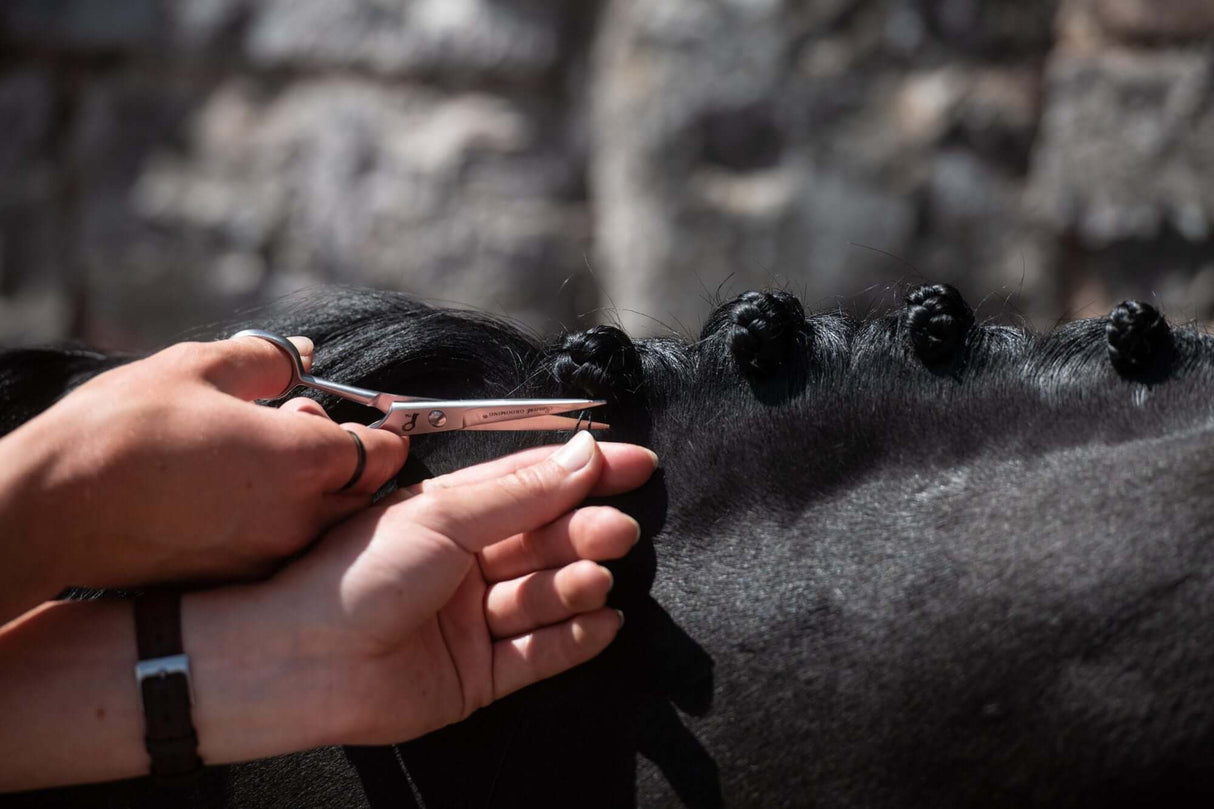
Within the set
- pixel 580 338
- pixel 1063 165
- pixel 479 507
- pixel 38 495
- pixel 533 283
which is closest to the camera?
pixel 38 495

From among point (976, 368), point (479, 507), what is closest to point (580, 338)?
point (479, 507)

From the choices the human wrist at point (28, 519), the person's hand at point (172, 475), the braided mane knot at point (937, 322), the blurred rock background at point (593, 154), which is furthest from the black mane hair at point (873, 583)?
the blurred rock background at point (593, 154)

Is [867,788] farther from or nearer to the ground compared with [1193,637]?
nearer to the ground

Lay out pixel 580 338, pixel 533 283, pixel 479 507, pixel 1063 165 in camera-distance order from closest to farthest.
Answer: pixel 479 507 < pixel 580 338 < pixel 1063 165 < pixel 533 283

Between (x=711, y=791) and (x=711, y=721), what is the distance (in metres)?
0.05

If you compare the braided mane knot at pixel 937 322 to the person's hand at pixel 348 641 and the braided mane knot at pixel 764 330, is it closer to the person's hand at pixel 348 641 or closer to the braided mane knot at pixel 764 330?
the braided mane knot at pixel 764 330

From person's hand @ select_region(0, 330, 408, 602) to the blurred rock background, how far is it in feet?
6.92

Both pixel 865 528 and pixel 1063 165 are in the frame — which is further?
pixel 1063 165

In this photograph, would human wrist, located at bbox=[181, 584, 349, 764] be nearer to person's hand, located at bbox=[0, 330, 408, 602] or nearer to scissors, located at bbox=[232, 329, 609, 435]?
person's hand, located at bbox=[0, 330, 408, 602]

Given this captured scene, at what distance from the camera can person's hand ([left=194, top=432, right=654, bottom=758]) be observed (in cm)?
86

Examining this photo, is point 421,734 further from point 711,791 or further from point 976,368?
point 976,368

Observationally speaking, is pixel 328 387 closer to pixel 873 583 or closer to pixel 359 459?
pixel 359 459

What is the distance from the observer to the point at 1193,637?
2.65 feet

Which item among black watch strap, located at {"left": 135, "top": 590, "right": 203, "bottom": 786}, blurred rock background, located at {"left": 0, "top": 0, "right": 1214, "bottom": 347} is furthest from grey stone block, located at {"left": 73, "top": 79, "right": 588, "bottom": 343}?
black watch strap, located at {"left": 135, "top": 590, "right": 203, "bottom": 786}
